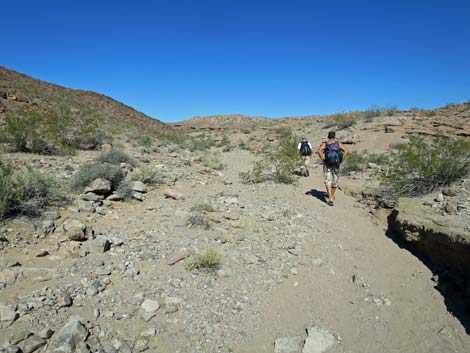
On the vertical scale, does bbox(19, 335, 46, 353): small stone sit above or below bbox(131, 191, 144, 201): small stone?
below

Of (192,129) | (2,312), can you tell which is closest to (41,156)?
(2,312)

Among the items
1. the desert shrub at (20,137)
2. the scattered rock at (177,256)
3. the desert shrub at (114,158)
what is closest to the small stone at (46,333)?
the scattered rock at (177,256)

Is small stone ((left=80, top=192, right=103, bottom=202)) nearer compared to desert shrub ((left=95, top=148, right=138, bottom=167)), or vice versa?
small stone ((left=80, top=192, right=103, bottom=202))

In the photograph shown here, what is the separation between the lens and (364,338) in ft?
10.6

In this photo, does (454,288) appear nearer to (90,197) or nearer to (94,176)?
(90,197)

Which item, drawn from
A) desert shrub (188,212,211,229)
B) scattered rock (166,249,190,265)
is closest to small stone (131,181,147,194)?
desert shrub (188,212,211,229)

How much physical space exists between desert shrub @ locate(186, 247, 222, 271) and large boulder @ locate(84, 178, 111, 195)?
277cm

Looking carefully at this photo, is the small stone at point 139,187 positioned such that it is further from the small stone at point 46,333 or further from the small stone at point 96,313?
the small stone at point 46,333

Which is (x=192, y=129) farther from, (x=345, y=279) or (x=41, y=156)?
(x=345, y=279)

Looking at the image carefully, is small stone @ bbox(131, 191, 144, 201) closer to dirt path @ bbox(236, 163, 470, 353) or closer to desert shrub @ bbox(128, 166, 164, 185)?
desert shrub @ bbox(128, 166, 164, 185)

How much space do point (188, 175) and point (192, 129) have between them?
101 feet

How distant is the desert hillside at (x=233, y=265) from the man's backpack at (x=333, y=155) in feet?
3.02

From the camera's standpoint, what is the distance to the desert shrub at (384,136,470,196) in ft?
20.7

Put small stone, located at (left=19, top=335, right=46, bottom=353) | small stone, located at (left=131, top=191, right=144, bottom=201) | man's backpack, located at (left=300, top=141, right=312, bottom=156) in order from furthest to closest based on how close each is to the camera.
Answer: man's backpack, located at (left=300, top=141, right=312, bottom=156) < small stone, located at (left=131, top=191, right=144, bottom=201) < small stone, located at (left=19, top=335, right=46, bottom=353)
